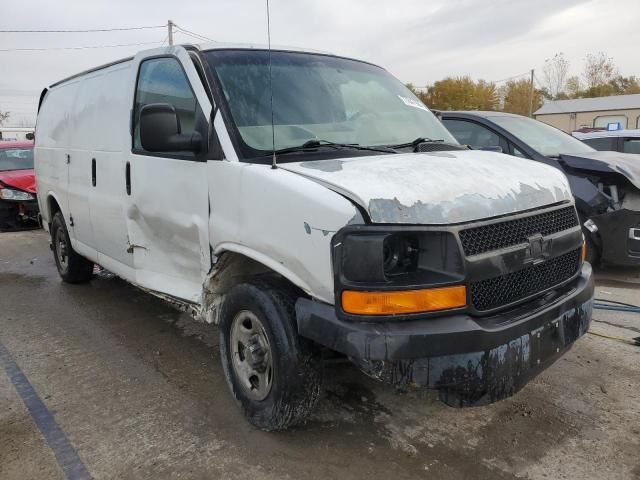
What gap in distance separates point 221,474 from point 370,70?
296 centimetres

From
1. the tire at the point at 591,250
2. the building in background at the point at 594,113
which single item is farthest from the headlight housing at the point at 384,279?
the building in background at the point at 594,113

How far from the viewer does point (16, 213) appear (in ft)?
34.1

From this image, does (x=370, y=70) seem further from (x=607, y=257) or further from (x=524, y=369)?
(x=607, y=257)

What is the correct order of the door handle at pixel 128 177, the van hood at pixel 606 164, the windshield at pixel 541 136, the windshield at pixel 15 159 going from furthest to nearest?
the windshield at pixel 15 159 < the windshield at pixel 541 136 < the van hood at pixel 606 164 < the door handle at pixel 128 177

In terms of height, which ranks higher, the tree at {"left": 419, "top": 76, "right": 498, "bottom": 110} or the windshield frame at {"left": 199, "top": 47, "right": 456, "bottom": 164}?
the tree at {"left": 419, "top": 76, "right": 498, "bottom": 110}

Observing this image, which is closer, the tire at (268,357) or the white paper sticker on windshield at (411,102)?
the tire at (268,357)

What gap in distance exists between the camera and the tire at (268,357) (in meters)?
2.66

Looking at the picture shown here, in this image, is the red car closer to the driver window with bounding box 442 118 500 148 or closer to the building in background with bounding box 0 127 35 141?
the driver window with bounding box 442 118 500 148

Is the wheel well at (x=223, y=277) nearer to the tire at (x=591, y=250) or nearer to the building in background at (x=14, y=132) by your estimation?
the tire at (x=591, y=250)

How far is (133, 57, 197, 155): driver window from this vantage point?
3432 millimetres

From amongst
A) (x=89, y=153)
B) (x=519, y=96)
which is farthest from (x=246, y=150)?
(x=519, y=96)

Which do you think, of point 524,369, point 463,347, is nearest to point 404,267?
point 463,347

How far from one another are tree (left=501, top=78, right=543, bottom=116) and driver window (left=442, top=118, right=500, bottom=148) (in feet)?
214

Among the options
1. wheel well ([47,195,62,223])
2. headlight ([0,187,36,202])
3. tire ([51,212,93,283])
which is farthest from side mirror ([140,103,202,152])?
headlight ([0,187,36,202])
